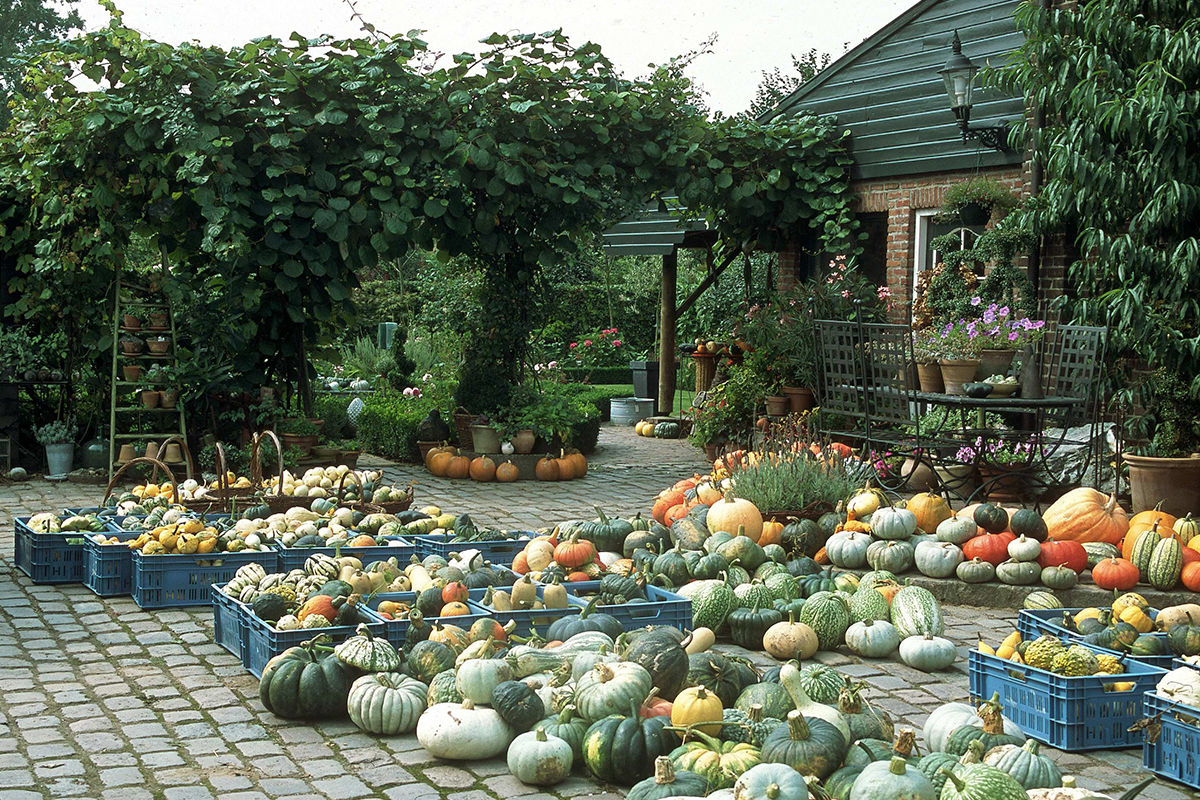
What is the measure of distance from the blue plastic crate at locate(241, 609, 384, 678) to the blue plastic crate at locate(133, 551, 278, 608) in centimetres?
116

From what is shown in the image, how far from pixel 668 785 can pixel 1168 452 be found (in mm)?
6221

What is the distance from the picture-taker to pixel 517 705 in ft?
12.2

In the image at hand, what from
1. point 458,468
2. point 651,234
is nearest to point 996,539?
point 458,468

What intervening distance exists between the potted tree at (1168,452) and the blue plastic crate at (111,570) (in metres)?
5.84

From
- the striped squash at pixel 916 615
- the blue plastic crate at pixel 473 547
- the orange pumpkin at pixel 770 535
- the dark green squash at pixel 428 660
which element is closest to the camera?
the dark green squash at pixel 428 660

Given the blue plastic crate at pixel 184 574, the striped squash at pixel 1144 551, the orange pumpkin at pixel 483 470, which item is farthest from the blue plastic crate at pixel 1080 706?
the orange pumpkin at pixel 483 470

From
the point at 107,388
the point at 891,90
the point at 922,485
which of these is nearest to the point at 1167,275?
the point at 922,485

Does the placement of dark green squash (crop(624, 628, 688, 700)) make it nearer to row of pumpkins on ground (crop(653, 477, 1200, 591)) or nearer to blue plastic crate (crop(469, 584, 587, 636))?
blue plastic crate (crop(469, 584, 587, 636))

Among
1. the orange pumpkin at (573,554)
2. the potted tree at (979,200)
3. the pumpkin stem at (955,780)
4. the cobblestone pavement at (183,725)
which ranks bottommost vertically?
the cobblestone pavement at (183,725)

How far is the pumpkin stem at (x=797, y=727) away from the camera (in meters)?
3.18

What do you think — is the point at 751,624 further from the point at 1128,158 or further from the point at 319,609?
the point at 1128,158

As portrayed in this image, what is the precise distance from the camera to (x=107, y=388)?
417 inches

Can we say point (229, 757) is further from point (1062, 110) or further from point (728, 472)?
point (1062, 110)

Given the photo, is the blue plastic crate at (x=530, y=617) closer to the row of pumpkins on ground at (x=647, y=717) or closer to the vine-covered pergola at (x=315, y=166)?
the row of pumpkins on ground at (x=647, y=717)
